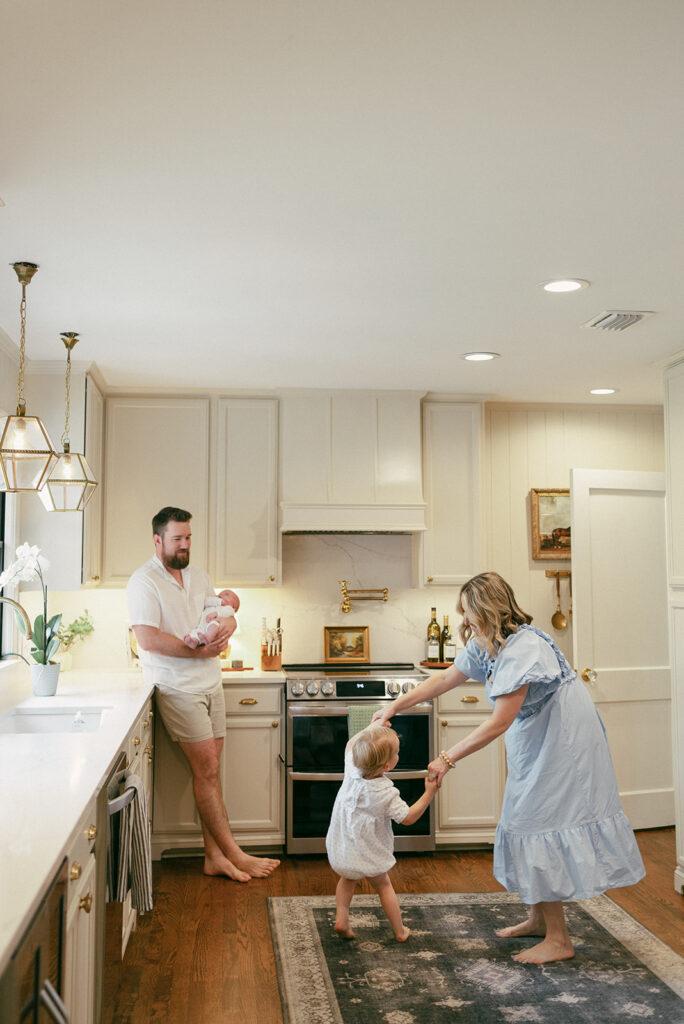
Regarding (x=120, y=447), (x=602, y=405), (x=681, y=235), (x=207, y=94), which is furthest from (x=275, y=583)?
(x=207, y=94)

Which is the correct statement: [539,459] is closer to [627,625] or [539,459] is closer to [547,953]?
[627,625]

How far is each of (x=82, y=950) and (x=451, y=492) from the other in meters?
3.41

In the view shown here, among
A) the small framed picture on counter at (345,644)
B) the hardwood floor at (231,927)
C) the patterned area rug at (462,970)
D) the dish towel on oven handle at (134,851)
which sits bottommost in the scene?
the hardwood floor at (231,927)

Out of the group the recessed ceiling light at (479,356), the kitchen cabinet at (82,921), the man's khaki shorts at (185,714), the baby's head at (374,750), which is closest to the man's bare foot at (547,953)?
the baby's head at (374,750)

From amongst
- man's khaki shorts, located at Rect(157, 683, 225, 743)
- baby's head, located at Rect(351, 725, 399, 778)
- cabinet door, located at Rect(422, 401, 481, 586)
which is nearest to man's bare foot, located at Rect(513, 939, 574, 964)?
baby's head, located at Rect(351, 725, 399, 778)

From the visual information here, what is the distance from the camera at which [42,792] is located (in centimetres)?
223

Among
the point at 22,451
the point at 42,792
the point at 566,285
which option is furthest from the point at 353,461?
the point at 42,792

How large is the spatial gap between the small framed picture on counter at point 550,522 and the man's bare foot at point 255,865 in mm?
2382

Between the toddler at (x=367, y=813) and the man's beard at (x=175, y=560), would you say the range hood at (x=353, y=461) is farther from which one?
the toddler at (x=367, y=813)

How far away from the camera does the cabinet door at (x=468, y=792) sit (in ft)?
15.4

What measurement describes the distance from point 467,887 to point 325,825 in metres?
0.80

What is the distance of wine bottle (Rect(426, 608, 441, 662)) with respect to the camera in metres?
5.09

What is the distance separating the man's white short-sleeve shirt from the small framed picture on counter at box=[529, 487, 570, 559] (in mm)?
2188

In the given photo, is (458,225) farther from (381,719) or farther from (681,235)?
(381,719)
